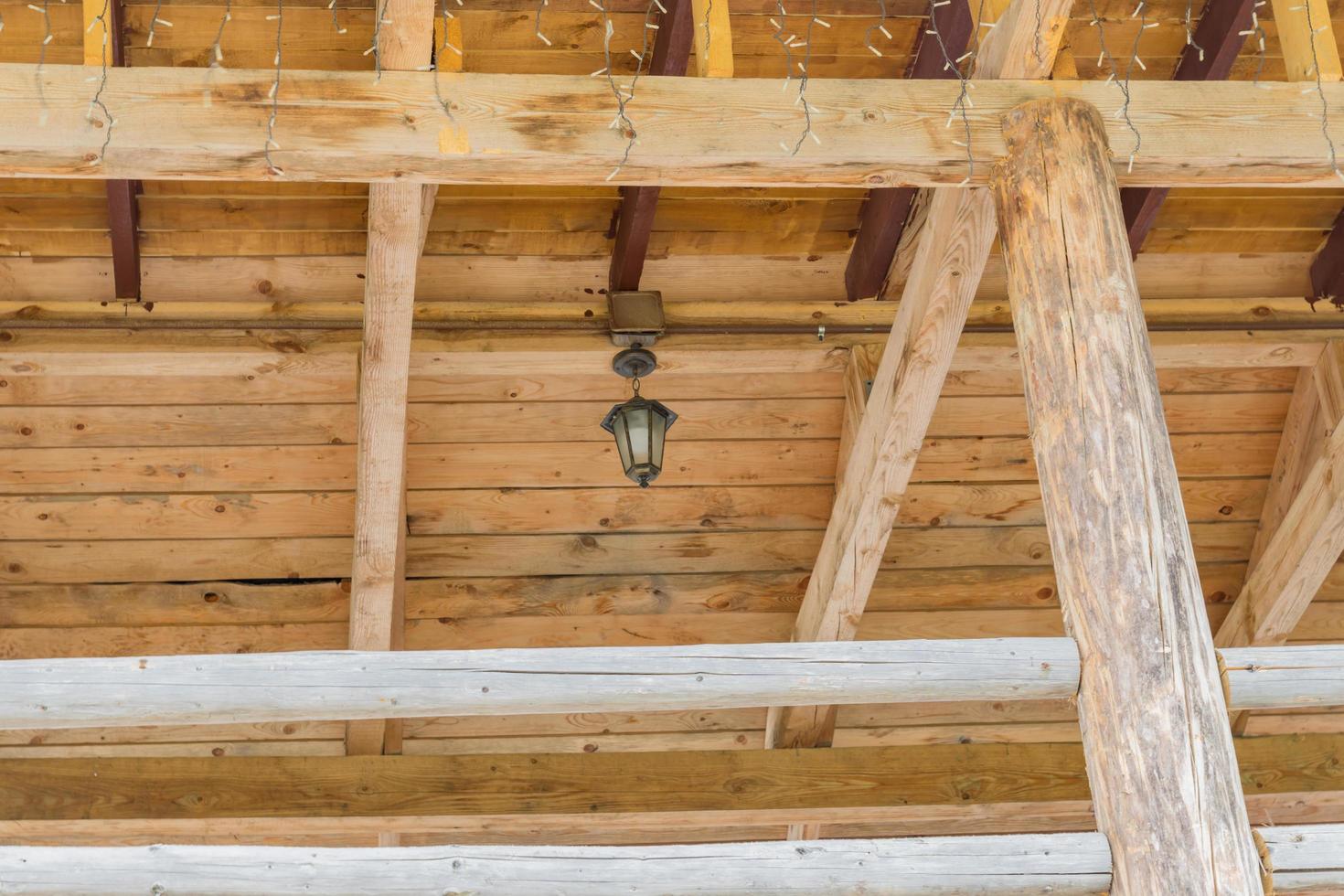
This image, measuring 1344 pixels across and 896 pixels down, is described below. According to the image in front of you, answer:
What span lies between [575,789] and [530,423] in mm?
1073

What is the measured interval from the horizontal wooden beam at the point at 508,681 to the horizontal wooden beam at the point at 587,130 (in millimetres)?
862

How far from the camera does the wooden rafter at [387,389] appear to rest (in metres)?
2.46

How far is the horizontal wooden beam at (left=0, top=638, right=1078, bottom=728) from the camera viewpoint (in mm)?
2172

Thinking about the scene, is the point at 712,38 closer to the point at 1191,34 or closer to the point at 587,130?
the point at 587,130

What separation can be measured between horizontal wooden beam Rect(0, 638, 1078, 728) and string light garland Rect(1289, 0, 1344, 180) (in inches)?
43.7

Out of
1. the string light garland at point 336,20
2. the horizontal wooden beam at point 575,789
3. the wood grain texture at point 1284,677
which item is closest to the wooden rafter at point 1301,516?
the horizontal wooden beam at point 575,789

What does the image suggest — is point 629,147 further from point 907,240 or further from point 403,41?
point 907,240

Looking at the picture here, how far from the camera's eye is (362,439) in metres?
3.31

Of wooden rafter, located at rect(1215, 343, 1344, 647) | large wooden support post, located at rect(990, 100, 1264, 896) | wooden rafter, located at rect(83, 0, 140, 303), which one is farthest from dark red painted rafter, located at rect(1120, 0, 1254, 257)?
wooden rafter, located at rect(83, 0, 140, 303)

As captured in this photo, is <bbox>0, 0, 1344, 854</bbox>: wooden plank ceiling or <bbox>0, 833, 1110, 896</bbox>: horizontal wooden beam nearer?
<bbox>0, 833, 1110, 896</bbox>: horizontal wooden beam

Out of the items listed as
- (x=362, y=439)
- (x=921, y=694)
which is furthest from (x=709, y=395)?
(x=921, y=694)

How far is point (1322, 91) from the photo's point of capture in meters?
2.62

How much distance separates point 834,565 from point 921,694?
1.40m

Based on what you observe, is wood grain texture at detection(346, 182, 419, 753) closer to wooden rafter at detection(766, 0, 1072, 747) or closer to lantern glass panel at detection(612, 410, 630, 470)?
lantern glass panel at detection(612, 410, 630, 470)
